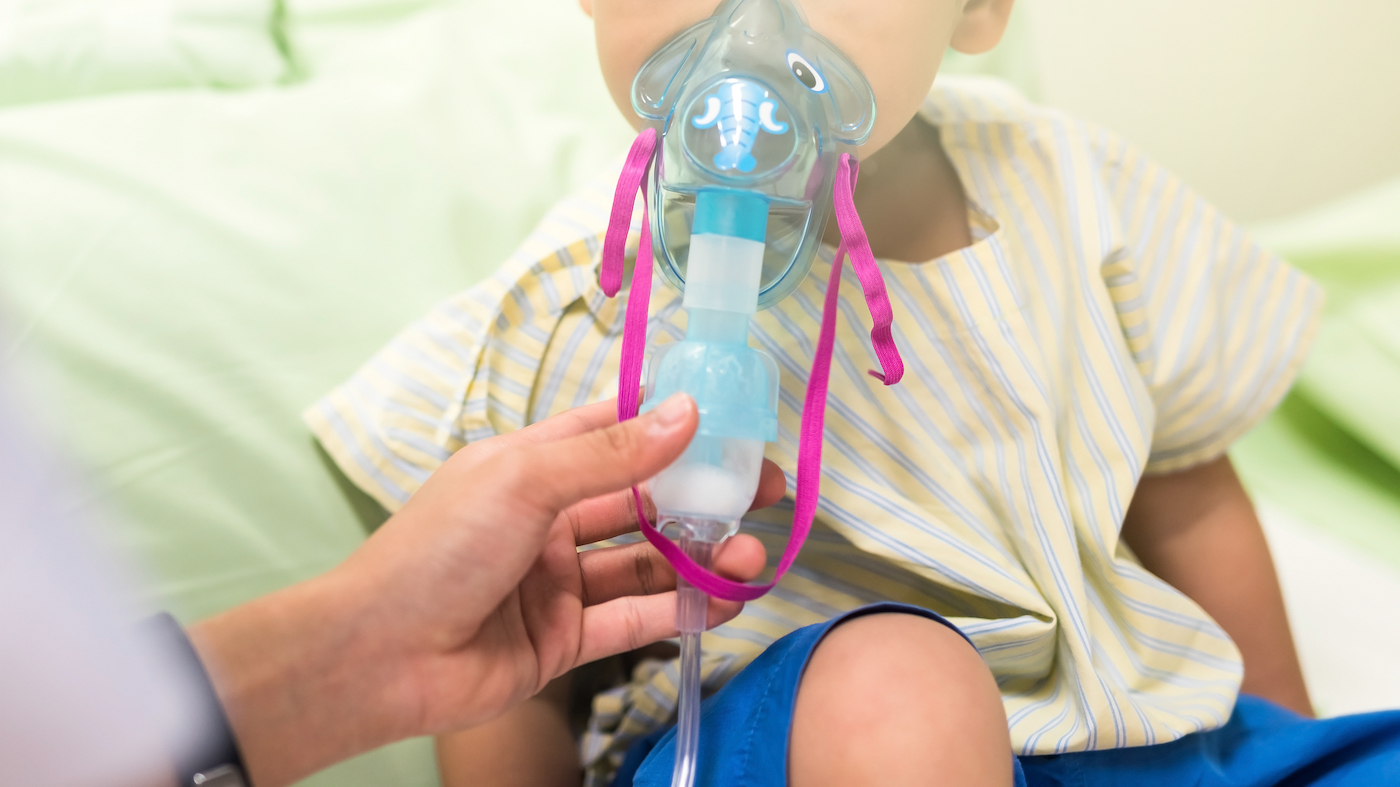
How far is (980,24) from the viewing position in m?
0.65

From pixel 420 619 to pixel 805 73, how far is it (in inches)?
14.1

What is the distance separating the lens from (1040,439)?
680 millimetres

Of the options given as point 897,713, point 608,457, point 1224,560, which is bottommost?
point 1224,560

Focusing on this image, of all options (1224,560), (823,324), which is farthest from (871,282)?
(1224,560)

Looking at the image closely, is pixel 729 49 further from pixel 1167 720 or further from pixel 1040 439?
pixel 1167 720

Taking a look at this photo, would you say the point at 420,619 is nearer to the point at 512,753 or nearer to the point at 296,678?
the point at 296,678

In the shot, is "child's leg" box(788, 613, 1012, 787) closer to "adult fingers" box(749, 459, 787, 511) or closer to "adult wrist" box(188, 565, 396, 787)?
"adult fingers" box(749, 459, 787, 511)

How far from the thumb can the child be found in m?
0.18

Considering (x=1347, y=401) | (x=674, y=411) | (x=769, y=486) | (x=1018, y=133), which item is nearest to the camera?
(x=674, y=411)

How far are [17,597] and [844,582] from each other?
491 millimetres

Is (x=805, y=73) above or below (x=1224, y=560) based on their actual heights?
above

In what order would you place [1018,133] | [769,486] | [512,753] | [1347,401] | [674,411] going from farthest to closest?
[1347,401], [1018,133], [512,753], [769,486], [674,411]

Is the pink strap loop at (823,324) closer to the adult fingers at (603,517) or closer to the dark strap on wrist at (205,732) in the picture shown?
the adult fingers at (603,517)

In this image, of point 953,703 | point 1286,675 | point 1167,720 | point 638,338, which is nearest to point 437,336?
point 638,338
